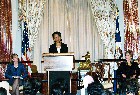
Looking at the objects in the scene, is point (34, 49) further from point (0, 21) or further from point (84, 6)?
point (84, 6)

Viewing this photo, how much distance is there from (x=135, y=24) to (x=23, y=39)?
2986 mm

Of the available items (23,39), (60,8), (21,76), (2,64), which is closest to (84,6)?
(60,8)

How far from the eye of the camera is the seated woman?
21.9ft

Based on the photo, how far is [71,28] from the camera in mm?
9805

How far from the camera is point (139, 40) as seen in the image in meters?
9.25

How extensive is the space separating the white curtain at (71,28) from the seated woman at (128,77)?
2.37m

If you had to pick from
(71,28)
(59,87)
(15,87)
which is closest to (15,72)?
(15,87)

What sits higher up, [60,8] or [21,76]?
[60,8]

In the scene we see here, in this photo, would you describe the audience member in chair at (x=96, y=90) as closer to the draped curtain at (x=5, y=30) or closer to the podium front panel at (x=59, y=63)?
the podium front panel at (x=59, y=63)

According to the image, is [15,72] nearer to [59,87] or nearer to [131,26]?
[59,87]

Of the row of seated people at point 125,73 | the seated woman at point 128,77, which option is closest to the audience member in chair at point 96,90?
the seated woman at point 128,77

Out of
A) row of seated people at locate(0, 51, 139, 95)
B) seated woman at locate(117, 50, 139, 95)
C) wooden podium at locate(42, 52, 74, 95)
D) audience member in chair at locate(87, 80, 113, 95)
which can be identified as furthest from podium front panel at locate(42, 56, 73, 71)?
seated woman at locate(117, 50, 139, 95)

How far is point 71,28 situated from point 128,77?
306 cm

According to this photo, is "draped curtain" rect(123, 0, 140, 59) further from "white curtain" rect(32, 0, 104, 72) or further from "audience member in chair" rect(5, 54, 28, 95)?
"audience member in chair" rect(5, 54, 28, 95)
